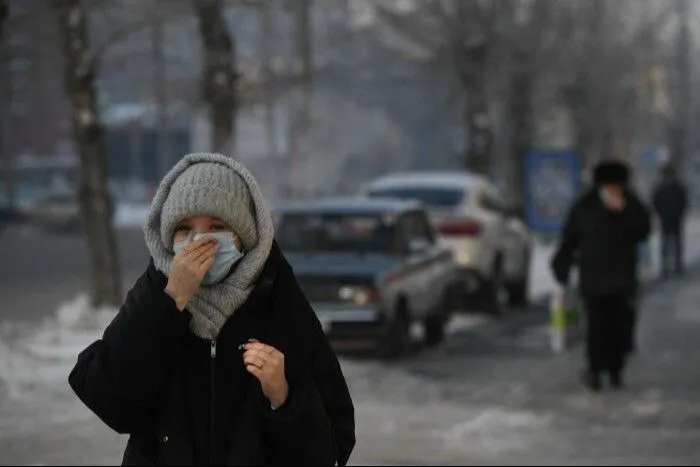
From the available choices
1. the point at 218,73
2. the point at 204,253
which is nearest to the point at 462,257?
the point at 218,73

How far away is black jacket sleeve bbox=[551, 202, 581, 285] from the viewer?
1367 cm

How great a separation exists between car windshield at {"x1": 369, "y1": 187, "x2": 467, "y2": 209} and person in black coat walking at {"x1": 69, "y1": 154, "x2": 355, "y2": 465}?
1758cm

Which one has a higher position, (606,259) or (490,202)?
(606,259)

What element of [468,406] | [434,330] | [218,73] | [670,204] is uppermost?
[218,73]

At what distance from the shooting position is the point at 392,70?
81.3 metres

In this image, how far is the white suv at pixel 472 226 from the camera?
838 inches

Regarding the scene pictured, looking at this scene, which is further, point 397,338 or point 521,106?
point 521,106

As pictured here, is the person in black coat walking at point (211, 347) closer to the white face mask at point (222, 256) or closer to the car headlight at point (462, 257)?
the white face mask at point (222, 256)

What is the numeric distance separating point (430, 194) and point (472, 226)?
100 centimetres

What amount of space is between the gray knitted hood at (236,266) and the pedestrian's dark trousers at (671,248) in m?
26.3

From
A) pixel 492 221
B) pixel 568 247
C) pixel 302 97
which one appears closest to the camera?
pixel 568 247

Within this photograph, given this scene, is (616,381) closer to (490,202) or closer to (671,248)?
(490,202)

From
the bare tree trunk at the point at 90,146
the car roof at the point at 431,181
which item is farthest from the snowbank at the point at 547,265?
the bare tree trunk at the point at 90,146

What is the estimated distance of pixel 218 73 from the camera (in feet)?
71.8
